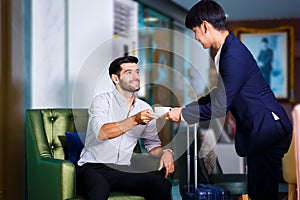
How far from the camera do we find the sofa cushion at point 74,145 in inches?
124

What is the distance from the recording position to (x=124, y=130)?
8.97ft

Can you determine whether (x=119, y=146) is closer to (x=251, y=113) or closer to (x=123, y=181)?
(x=123, y=181)

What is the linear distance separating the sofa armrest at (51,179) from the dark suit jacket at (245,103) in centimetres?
78

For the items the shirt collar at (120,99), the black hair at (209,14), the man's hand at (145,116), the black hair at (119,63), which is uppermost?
the black hair at (209,14)

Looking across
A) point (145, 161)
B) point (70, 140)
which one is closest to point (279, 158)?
point (145, 161)

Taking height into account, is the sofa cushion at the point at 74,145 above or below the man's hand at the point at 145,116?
below

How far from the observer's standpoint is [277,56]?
27.9 feet

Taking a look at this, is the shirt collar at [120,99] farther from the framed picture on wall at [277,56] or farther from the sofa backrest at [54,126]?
A: the framed picture on wall at [277,56]

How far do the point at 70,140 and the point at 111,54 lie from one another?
136 centimetres

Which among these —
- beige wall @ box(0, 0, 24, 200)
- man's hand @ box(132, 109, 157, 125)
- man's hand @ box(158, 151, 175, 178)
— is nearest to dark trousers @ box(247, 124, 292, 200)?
man's hand @ box(132, 109, 157, 125)

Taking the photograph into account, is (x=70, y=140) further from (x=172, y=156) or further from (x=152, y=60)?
(x=152, y=60)

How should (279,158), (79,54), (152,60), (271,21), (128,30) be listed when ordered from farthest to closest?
(271,21) < (152,60) < (128,30) < (79,54) < (279,158)

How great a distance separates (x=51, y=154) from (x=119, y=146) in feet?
1.39

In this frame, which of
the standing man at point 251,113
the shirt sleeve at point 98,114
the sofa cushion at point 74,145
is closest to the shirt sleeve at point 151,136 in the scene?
the shirt sleeve at point 98,114
